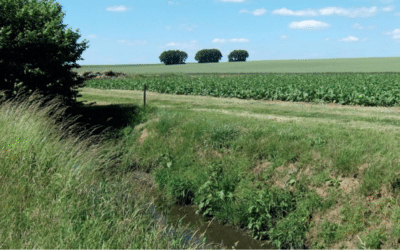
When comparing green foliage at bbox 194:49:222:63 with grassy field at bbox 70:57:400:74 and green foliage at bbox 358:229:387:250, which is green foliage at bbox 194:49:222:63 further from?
green foliage at bbox 358:229:387:250

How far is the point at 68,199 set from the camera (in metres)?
6.24

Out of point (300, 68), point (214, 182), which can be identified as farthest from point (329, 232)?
point (300, 68)

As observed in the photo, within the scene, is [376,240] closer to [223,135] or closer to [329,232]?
[329,232]

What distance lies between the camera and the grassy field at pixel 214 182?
5633 mm

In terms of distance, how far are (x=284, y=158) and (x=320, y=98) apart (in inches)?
469

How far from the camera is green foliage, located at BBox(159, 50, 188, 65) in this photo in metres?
89.0

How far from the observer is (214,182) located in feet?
32.0

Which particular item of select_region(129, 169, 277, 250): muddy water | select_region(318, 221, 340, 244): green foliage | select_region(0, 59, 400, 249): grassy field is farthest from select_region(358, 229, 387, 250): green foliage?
select_region(129, 169, 277, 250): muddy water

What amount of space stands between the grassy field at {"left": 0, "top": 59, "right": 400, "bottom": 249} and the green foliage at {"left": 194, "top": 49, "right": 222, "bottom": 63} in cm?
7945

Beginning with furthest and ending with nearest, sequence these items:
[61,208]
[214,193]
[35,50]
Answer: [35,50]
[214,193]
[61,208]

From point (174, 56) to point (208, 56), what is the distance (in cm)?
859

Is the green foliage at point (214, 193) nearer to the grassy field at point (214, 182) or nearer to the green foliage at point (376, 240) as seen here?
the grassy field at point (214, 182)

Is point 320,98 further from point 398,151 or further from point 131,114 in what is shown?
point 398,151

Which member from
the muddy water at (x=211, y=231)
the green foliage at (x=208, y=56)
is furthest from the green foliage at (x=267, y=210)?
the green foliage at (x=208, y=56)
